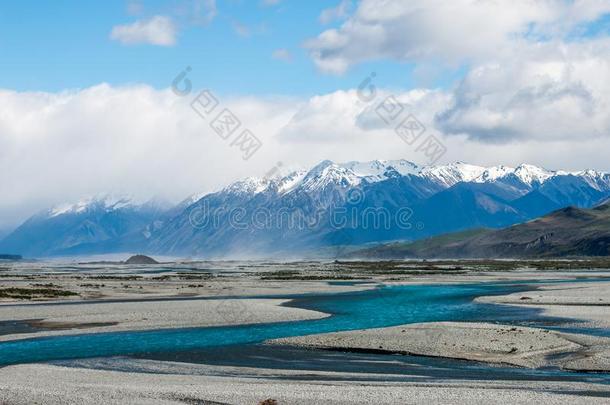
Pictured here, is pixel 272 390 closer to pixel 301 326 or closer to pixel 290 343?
pixel 290 343

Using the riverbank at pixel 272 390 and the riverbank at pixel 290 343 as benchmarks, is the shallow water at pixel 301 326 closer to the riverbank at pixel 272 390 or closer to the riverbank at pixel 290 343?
the riverbank at pixel 290 343

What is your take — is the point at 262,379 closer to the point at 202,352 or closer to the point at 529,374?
the point at 202,352

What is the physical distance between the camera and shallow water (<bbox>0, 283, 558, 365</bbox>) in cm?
4797

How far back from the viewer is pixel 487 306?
76500 mm

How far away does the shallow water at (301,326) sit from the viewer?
48.0 metres

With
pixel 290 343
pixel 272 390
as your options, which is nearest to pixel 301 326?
pixel 290 343

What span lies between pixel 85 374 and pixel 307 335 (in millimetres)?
18192

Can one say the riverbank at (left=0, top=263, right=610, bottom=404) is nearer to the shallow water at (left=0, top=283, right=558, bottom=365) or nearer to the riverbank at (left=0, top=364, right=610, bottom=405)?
the riverbank at (left=0, top=364, right=610, bottom=405)

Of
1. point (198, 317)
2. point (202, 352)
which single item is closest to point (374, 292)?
point (198, 317)

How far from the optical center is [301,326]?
200ft

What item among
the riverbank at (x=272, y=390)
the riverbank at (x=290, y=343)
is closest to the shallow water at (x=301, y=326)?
the riverbank at (x=290, y=343)

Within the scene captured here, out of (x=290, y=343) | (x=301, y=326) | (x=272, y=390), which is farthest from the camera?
(x=301, y=326)


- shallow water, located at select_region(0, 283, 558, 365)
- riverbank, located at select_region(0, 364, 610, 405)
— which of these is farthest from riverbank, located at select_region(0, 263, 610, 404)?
shallow water, located at select_region(0, 283, 558, 365)

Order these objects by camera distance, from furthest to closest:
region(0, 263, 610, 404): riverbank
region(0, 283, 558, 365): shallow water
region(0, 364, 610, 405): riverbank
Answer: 1. region(0, 283, 558, 365): shallow water
2. region(0, 263, 610, 404): riverbank
3. region(0, 364, 610, 405): riverbank
